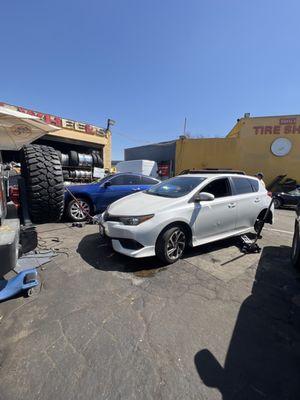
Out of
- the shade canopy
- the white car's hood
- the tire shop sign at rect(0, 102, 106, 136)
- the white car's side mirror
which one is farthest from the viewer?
the tire shop sign at rect(0, 102, 106, 136)

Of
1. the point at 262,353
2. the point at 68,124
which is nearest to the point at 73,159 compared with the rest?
the point at 68,124

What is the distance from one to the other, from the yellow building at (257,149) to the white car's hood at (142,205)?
53.3 ft

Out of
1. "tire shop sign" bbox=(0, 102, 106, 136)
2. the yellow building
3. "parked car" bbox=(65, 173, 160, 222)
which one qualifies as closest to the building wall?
the yellow building

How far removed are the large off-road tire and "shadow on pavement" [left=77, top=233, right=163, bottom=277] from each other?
98cm

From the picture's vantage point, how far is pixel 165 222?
3.68 meters

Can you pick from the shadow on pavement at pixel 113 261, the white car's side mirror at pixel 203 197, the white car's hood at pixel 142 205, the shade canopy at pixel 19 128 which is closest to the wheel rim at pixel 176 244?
the shadow on pavement at pixel 113 261

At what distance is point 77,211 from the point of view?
655cm

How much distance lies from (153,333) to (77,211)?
15.9 feet

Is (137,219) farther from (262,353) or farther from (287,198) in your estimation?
(287,198)

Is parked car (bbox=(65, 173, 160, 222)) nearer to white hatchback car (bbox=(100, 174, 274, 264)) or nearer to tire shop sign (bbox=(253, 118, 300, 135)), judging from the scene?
white hatchback car (bbox=(100, 174, 274, 264))

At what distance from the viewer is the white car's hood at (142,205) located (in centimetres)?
378

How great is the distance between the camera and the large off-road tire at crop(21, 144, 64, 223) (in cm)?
407

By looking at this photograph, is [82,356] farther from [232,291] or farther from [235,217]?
[235,217]

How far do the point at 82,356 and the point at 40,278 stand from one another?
1.65 metres
